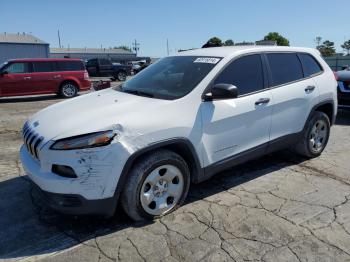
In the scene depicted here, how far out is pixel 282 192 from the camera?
14.5ft

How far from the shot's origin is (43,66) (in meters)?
14.7

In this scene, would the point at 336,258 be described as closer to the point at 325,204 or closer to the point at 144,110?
the point at 325,204

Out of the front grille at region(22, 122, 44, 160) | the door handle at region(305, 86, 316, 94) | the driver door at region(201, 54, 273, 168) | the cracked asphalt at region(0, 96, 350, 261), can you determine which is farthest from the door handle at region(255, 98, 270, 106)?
the front grille at region(22, 122, 44, 160)

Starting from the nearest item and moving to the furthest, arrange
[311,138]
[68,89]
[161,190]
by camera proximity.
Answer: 1. [161,190]
2. [311,138]
3. [68,89]

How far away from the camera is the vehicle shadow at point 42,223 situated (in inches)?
131

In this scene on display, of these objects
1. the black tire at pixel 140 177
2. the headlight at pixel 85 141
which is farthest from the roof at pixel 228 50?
the headlight at pixel 85 141

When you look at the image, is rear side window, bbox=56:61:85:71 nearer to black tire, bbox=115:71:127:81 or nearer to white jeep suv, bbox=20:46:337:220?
white jeep suv, bbox=20:46:337:220

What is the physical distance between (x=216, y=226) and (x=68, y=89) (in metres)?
13.1

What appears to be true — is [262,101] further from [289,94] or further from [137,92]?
[137,92]

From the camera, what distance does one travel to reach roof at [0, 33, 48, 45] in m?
55.6

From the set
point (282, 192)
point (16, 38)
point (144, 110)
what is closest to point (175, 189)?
point (144, 110)

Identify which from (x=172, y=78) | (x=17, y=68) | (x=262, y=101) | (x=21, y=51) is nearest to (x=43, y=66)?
(x=17, y=68)

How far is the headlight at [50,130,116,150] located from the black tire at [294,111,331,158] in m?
3.18

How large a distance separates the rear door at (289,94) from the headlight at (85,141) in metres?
2.33
